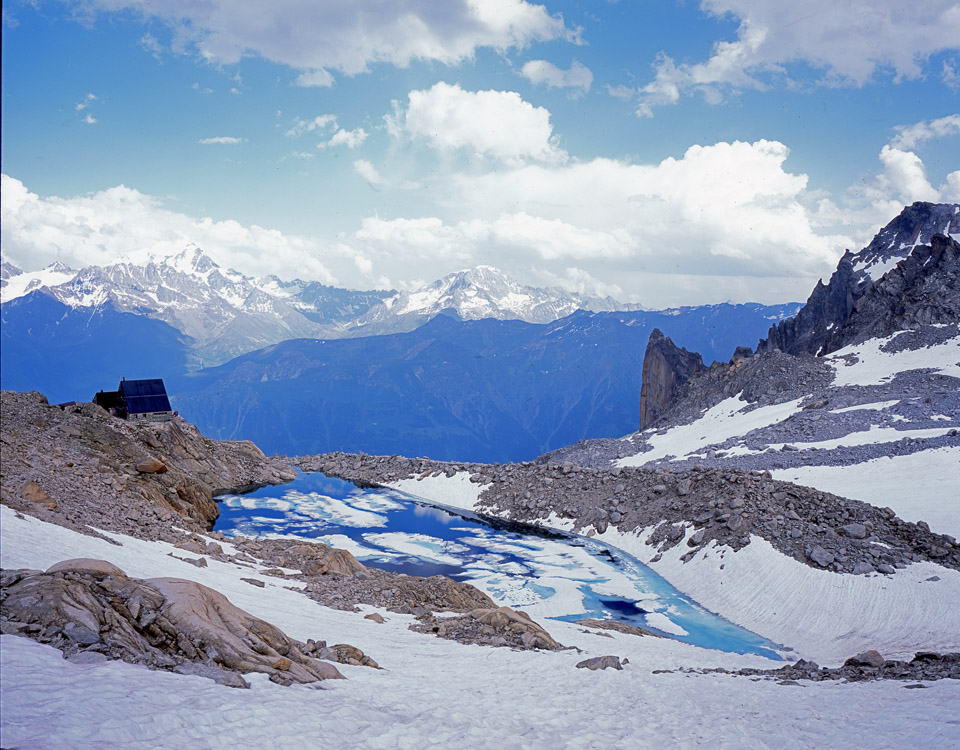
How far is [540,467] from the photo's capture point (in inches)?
2493

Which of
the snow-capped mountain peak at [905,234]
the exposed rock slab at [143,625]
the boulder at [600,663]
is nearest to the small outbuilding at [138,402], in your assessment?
the exposed rock slab at [143,625]

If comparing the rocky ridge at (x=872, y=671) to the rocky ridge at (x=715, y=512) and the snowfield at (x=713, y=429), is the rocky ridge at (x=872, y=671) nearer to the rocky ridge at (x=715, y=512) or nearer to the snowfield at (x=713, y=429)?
the rocky ridge at (x=715, y=512)

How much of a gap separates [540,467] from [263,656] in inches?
2052

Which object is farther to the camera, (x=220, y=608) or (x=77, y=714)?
(x=220, y=608)

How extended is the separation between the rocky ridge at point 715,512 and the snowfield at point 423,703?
16.5m

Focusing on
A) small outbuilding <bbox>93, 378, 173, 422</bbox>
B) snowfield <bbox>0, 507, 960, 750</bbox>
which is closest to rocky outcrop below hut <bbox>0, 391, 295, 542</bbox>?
small outbuilding <bbox>93, 378, 173, 422</bbox>

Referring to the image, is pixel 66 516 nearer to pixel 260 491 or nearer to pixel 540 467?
pixel 260 491

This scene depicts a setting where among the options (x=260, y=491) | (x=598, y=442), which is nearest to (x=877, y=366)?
(x=598, y=442)

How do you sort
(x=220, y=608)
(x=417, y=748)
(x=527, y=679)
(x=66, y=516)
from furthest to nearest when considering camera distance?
1. (x=66, y=516)
2. (x=527, y=679)
3. (x=220, y=608)
4. (x=417, y=748)

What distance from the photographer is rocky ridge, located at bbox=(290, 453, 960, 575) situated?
110 ft

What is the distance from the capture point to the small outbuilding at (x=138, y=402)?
204ft

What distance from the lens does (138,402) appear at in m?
Result: 62.8

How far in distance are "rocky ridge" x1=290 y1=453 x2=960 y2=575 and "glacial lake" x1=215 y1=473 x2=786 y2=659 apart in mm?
2939

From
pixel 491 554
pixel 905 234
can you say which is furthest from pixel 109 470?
pixel 905 234
